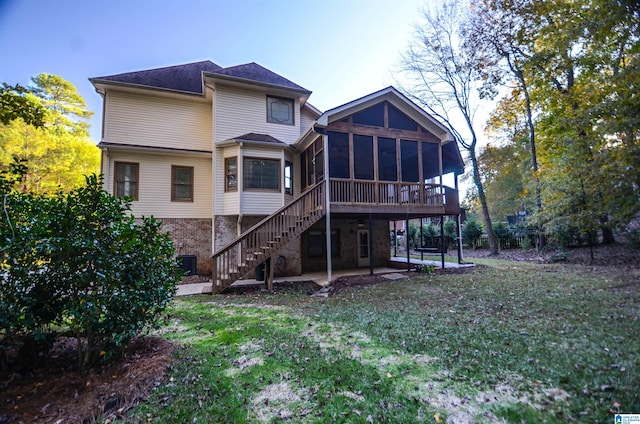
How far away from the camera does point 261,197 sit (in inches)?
452

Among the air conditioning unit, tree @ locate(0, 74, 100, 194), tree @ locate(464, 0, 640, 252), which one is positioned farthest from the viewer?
tree @ locate(0, 74, 100, 194)

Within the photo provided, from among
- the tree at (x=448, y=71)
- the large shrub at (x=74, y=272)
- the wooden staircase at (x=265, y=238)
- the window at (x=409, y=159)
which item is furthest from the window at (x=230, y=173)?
the tree at (x=448, y=71)

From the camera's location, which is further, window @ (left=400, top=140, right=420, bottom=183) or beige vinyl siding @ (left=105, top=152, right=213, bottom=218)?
window @ (left=400, top=140, right=420, bottom=183)

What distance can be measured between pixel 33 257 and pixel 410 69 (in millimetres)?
23443

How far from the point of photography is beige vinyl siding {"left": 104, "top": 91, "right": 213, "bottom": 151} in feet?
37.9

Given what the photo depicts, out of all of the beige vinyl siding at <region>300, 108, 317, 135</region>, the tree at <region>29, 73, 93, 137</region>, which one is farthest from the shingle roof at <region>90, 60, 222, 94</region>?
the tree at <region>29, 73, 93, 137</region>

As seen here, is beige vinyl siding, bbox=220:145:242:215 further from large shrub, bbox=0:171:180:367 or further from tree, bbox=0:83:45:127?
large shrub, bbox=0:171:180:367

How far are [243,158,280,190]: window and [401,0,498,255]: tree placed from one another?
14.1 meters

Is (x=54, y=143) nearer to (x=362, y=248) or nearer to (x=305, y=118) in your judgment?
(x=305, y=118)

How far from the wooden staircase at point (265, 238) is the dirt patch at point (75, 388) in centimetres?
482

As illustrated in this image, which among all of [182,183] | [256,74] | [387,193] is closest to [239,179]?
[182,183]

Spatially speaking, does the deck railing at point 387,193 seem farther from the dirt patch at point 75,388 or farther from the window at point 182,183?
the dirt patch at point 75,388

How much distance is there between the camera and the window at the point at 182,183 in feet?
39.3

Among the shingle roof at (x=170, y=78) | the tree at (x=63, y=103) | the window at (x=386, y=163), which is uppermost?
the tree at (x=63, y=103)
